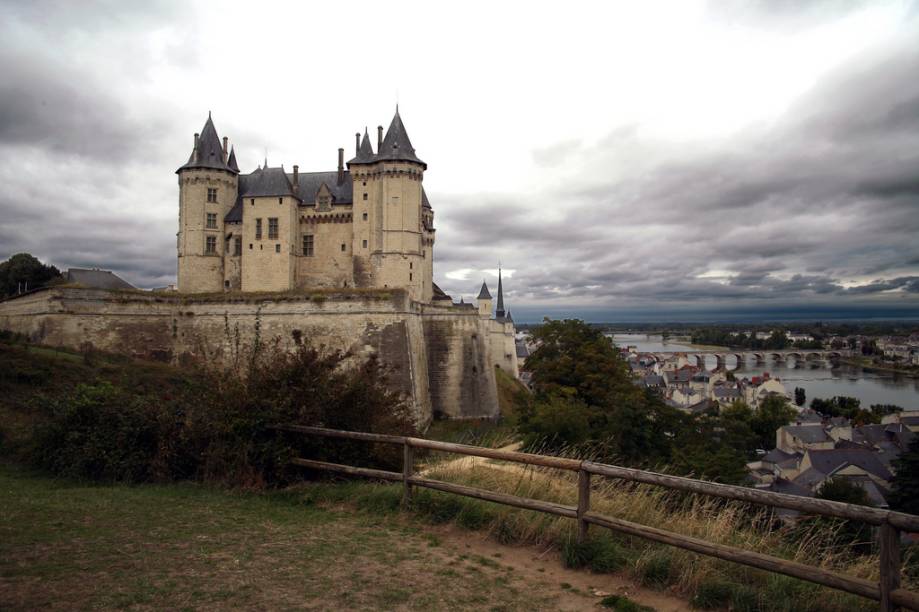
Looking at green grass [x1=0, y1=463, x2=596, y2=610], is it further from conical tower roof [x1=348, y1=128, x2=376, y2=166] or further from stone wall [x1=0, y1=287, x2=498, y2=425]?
conical tower roof [x1=348, y1=128, x2=376, y2=166]

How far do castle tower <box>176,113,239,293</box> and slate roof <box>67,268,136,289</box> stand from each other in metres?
5.33

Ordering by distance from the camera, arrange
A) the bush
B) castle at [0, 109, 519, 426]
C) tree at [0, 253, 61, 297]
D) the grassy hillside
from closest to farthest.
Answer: the grassy hillside, the bush, castle at [0, 109, 519, 426], tree at [0, 253, 61, 297]

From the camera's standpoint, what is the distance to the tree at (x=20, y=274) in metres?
47.2

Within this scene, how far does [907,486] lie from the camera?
21.2 metres

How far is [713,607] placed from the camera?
4.48m

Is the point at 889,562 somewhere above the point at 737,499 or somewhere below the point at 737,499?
below

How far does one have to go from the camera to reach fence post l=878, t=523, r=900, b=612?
3.79 meters

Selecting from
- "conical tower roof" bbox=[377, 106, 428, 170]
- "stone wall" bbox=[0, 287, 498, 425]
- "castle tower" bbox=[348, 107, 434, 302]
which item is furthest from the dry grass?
"conical tower roof" bbox=[377, 106, 428, 170]

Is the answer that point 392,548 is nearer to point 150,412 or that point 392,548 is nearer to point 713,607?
point 713,607

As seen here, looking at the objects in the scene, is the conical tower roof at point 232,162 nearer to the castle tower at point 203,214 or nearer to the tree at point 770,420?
the castle tower at point 203,214

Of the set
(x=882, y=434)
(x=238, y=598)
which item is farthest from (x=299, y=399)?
(x=882, y=434)

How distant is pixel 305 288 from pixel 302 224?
4.34 m

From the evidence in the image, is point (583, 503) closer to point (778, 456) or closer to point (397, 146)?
point (397, 146)

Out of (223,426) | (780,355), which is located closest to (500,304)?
(223,426)
